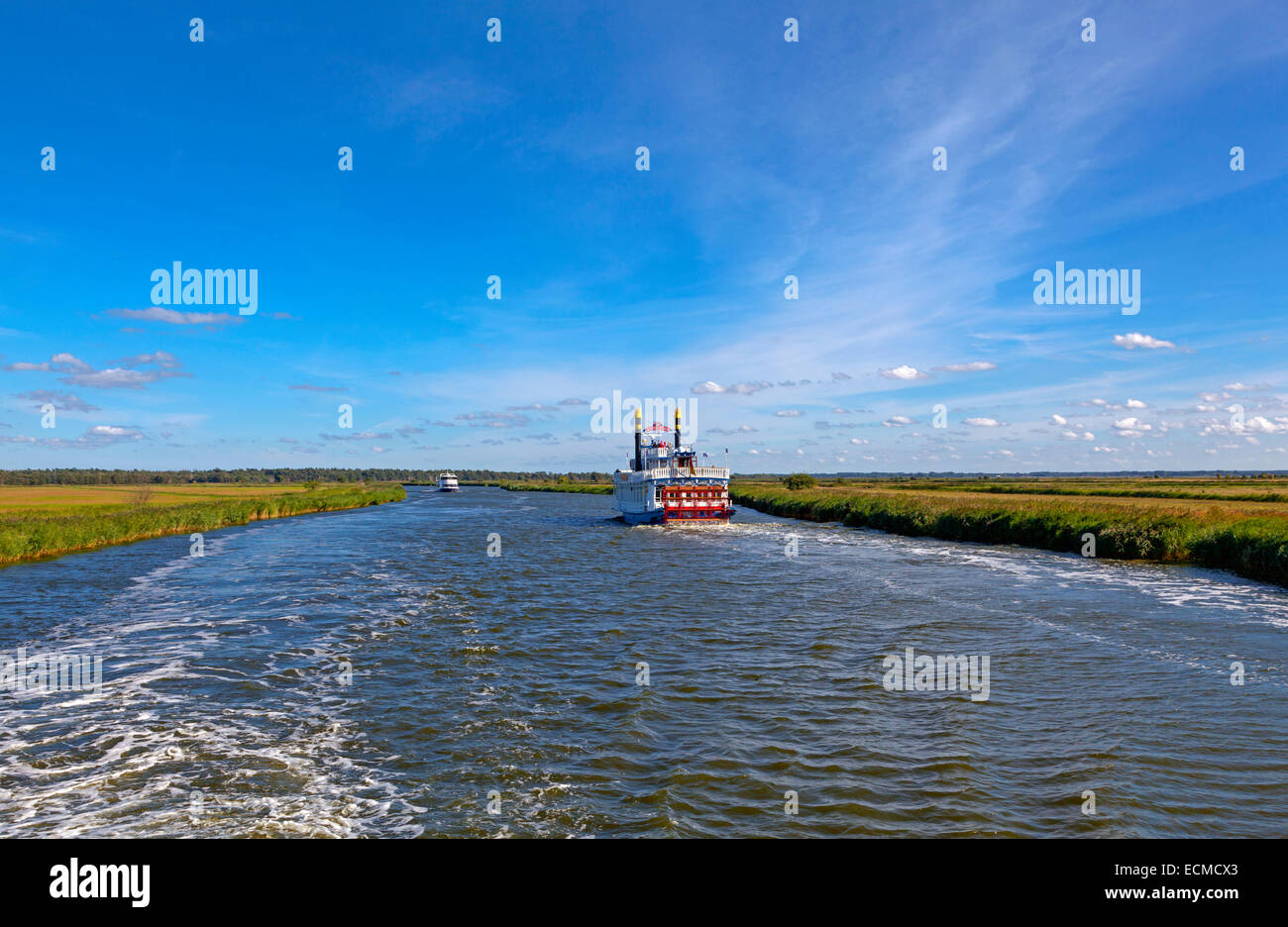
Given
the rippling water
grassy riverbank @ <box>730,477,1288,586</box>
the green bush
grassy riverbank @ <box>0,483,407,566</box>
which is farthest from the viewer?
the green bush

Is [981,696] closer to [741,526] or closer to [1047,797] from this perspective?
[1047,797]

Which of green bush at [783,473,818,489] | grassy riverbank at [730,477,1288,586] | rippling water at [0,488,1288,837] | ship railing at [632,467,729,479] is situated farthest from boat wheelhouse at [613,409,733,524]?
green bush at [783,473,818,489]

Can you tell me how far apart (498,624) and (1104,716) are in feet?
55.3

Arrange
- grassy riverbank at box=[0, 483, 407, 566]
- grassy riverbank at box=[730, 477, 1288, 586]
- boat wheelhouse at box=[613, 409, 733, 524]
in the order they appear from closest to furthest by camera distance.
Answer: grassy riverbank at box=[730, 477, 1288, 586]
grassy riverbank at box=[0, 483, 407, 566]
boat wheelhouse at box=[613, 409, 733, 524]

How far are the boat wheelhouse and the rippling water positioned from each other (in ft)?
121

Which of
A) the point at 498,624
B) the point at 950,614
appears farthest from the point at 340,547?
the point at 950,614

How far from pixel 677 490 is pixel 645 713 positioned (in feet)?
179

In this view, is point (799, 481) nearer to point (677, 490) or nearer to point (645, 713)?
point (677, 490)

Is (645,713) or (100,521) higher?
(100,521)

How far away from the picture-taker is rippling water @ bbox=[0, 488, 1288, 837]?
31.5ft

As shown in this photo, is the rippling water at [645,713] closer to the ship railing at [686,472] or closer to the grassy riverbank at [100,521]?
the grassy riverbank at [100,521]

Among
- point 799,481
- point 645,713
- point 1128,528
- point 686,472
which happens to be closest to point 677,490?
point 686,472

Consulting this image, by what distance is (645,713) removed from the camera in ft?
45.2

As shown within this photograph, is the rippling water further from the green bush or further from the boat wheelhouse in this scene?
the green bush
